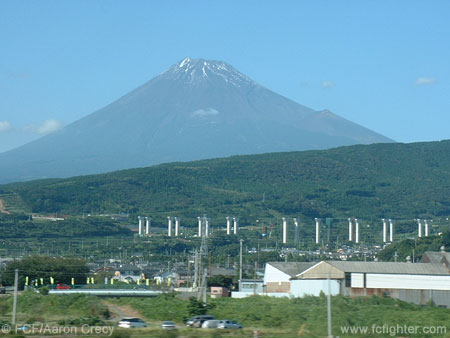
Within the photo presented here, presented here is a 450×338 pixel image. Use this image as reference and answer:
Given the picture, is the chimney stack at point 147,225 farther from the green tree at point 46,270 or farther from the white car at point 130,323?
the white car at point 130,323

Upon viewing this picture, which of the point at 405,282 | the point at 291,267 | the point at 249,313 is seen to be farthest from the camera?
the point at 291,267

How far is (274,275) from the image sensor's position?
54.1 meters

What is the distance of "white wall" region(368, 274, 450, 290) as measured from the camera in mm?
47344

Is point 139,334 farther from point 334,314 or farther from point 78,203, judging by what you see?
point 78,203

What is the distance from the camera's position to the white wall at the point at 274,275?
5279 cm

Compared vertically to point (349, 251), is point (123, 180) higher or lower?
higher

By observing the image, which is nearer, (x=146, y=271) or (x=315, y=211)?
(x=146, y=271)

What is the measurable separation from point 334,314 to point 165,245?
70119 millimetres

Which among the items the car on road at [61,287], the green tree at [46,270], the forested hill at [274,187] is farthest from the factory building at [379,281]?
the forested hill at [274,187]

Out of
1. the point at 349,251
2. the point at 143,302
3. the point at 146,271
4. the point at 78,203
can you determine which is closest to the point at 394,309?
the point at 143,302

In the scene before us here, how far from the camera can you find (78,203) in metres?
135

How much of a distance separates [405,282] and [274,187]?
11279cm

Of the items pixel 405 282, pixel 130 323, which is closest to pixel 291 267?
pixel 405 282

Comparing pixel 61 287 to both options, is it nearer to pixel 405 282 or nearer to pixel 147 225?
pixel 405 282
